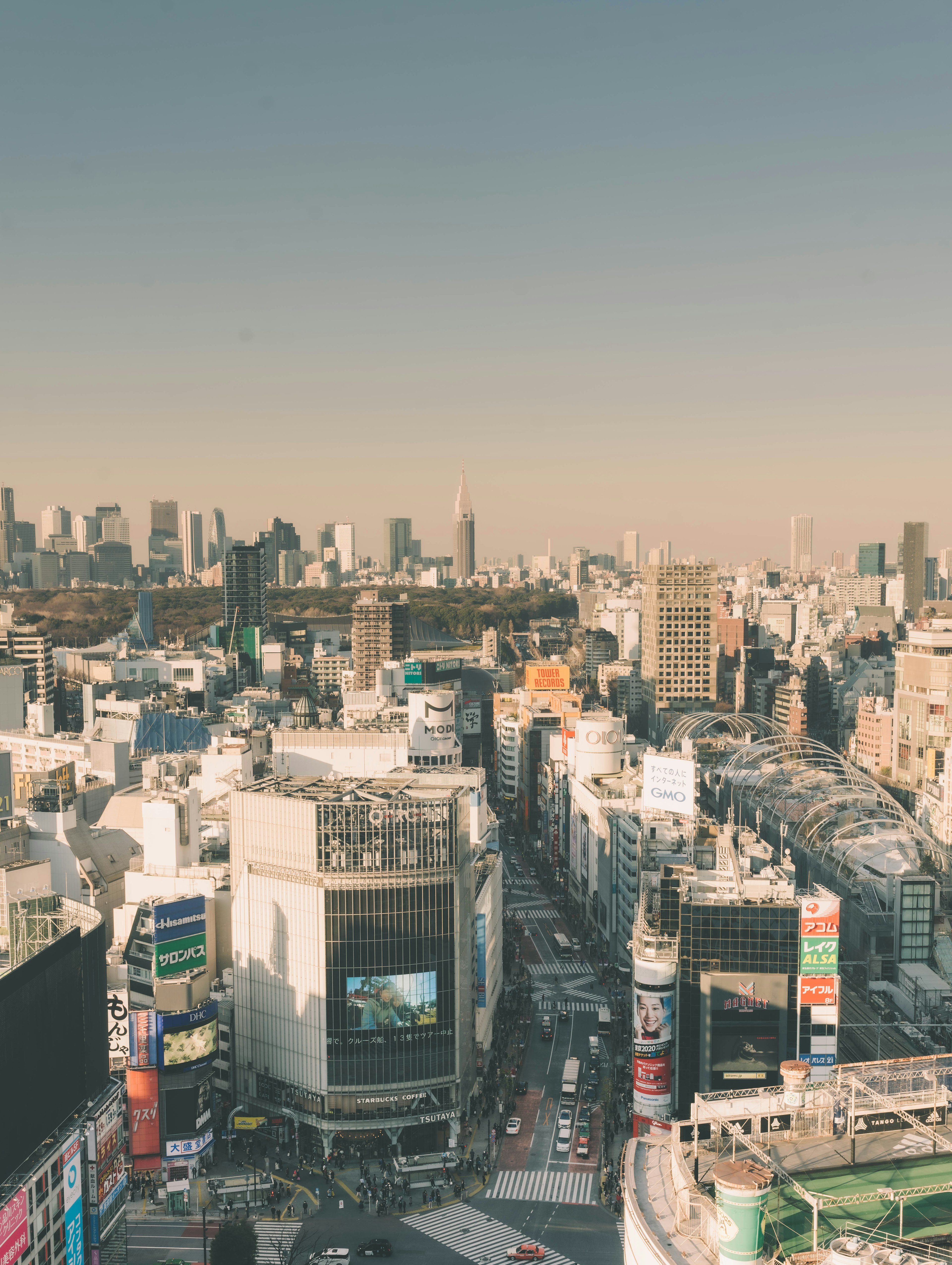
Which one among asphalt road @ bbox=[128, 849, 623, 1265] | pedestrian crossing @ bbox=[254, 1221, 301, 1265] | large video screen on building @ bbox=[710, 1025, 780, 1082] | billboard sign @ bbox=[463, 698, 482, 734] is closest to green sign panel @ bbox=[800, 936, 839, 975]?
large video screen on building @ bbox=[710, 1025, 780, 1082]

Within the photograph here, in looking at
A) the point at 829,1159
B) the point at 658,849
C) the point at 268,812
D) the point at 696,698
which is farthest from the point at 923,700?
the point at 829,1159

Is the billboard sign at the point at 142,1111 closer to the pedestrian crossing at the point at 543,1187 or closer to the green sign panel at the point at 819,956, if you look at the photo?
the pedestrian crossing at the point at 543,1187

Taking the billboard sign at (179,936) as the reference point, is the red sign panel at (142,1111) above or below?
below

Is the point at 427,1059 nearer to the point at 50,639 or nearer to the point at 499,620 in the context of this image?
the point at 50,639

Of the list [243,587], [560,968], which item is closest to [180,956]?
[560,968]

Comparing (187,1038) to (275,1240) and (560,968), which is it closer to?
(275,1240)

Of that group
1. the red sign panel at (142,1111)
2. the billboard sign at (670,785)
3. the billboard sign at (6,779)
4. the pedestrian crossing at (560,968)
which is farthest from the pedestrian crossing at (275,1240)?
the billboard sign at (6,779)
